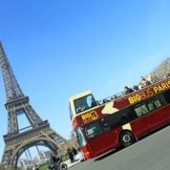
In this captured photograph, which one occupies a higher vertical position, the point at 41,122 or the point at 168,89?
the point at 41,122

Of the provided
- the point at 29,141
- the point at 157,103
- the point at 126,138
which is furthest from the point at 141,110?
the point at 29,141

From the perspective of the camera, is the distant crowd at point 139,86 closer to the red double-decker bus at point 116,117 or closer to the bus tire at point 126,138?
the red double-decker bus at point 116,117

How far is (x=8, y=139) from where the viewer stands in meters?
85.0

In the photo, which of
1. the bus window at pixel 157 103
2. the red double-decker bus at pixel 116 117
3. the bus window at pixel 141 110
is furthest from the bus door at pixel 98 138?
the bus window at pixel 157 103

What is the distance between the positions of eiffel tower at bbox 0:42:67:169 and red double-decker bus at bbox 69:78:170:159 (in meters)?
55.2

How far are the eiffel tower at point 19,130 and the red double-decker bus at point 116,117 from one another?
55.2 metres

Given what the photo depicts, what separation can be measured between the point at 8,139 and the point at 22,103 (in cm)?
891

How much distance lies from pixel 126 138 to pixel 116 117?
4.30 ft

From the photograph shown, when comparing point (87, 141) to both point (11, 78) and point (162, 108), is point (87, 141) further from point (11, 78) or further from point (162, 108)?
point (11, 78)

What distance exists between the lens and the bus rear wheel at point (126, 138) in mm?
→ 24797

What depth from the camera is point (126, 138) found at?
2495 centimetres

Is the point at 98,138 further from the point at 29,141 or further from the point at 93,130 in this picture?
the point at 29,141

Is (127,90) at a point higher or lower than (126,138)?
higher

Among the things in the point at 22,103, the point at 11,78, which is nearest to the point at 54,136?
the point at 22,103
